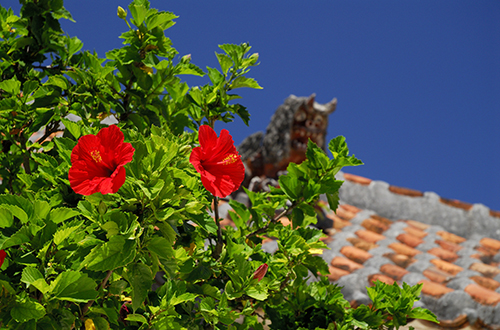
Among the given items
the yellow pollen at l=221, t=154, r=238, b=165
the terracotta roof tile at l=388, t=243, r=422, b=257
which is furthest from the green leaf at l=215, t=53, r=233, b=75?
the terracotta roof tile at l=388, t=243, r=422, b=257

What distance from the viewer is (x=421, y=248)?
3996 millimetres

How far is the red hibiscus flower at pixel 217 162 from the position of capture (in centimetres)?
125

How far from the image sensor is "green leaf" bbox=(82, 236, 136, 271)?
101 centimetres

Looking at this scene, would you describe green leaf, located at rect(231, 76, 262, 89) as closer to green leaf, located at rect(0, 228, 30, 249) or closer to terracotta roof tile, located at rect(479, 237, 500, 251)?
green leaf, located at rect(0, 228, 30, 249)

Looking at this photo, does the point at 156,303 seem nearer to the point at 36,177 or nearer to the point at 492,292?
the point at 36,177

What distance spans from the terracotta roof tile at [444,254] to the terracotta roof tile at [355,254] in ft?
2.20

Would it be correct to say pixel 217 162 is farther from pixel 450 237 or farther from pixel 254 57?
pixel 450 237

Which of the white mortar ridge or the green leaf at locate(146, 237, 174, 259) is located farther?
the white mortar ridge

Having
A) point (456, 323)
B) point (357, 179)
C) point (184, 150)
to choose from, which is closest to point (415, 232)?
point (357, 179)

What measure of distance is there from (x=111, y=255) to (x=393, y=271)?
2.78 meters

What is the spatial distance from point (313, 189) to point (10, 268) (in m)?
1.02

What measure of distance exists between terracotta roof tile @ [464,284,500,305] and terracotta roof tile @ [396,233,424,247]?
102 cm

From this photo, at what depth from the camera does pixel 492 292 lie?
9.84ft

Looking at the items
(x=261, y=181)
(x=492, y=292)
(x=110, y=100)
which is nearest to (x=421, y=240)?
(x=492, y=292)
